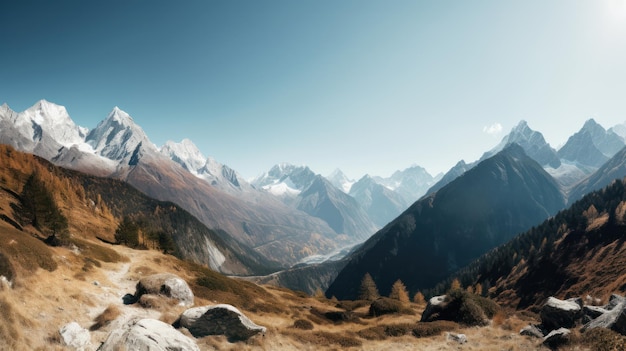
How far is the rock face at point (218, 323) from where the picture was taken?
1006 inches

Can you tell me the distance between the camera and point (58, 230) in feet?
164

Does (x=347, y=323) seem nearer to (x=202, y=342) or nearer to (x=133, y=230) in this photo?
(x=202, y=342)

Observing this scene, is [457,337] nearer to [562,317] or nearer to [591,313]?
[562,317]

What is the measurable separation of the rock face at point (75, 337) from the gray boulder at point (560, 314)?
41513mm

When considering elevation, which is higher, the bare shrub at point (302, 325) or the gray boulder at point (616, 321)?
the gray boulder at point (616, 321)

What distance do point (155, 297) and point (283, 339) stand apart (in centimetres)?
1629

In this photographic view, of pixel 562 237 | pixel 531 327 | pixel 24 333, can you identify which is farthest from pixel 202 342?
pixel 562 237

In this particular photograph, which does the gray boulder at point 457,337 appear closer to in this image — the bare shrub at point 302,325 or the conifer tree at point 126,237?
the bare shrub at point 302,325

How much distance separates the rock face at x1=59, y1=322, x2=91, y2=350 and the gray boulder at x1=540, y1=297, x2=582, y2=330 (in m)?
41.5

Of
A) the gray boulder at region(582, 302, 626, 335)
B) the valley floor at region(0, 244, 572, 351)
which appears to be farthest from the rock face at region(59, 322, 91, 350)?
the gray boulder at region(582, 302, 626, 335)

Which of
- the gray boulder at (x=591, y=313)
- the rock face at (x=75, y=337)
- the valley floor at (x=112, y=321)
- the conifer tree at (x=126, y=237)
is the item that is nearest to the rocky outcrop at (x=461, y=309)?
the valley floor at (x=112, y=321)

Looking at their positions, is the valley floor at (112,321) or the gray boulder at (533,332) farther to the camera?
the gray boulder at (533,332)

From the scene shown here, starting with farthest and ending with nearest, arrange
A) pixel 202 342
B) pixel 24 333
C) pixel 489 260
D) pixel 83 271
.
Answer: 1. pixel 489 260
2. pixel 83 271
3. pixel 202 342
4. pixel 24 333

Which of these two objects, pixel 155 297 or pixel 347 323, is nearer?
pixel 155 297
